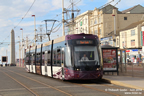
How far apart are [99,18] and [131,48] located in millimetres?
18404

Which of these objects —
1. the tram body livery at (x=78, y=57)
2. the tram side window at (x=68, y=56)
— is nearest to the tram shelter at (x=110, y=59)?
the tram body livery at (x=78, y=57)

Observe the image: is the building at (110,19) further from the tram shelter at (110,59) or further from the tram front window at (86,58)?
the tram front window at (86,58)

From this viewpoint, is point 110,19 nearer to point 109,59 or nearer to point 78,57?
point 109,59

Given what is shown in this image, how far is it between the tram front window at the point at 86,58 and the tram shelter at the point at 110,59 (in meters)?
5.47

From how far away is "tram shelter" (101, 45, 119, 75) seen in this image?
21.0 metres

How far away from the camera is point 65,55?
53.3 feet

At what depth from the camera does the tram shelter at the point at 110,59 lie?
21047 mm

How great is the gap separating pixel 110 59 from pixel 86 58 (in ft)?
20.0

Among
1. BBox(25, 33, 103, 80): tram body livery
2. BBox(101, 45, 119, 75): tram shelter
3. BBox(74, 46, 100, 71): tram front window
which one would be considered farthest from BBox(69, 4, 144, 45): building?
BBox(74, 46, 100, 71): tram front window

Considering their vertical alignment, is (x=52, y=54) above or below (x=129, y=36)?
below

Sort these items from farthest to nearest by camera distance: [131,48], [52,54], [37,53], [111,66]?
[131,48]
[37,53]
[111,66]
[52,54]

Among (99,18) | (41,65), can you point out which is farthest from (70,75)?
(99,18)

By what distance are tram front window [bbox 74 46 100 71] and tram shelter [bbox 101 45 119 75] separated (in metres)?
5.47

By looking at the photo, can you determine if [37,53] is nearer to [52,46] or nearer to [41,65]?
[41,65]
